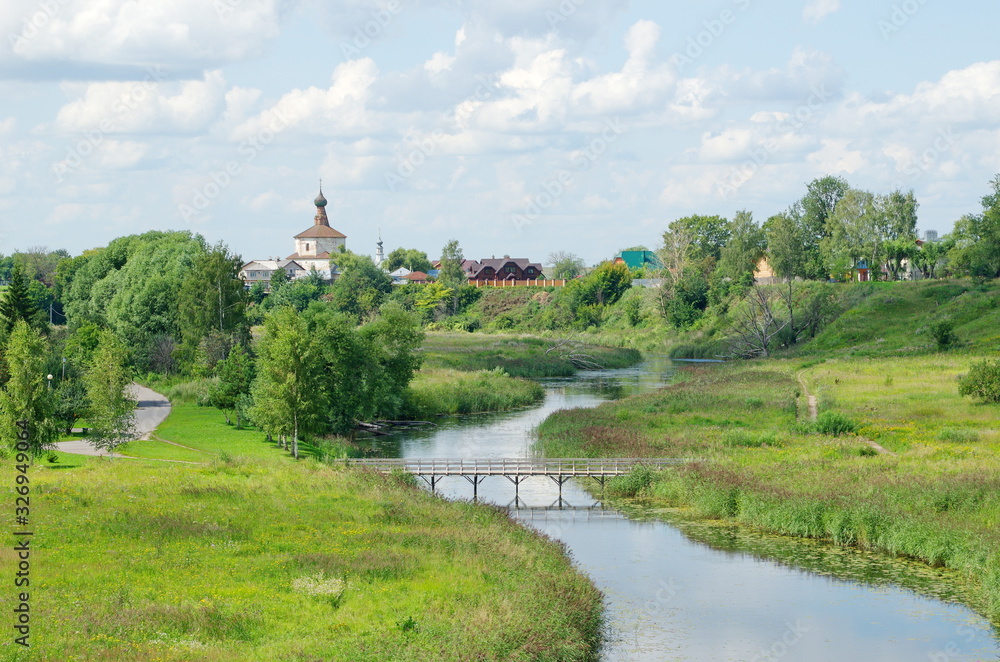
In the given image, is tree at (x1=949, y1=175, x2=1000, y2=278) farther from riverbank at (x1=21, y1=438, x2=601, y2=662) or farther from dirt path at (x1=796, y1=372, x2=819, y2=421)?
riverbank at (x1=21, y1=438, x2=601, y2=662)

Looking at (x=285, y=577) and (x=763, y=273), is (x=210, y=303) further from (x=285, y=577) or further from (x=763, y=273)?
(x=763, y=273)

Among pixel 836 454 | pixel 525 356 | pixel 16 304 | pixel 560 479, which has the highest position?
pixel 16 304

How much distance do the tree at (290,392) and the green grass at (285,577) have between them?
1148 centimetres

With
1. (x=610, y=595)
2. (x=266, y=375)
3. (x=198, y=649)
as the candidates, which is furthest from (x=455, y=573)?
(x=266, y=375)

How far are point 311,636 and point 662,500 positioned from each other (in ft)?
80.5

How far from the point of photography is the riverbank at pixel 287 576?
25688 mm

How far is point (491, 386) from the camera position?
3361 inches

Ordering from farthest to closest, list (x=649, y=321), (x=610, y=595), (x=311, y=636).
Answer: (x=649, y=321), (x=610, y=595), (x=311, y=636)

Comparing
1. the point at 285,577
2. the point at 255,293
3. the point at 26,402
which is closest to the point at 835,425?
the point at 285,577

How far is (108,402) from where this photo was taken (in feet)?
167

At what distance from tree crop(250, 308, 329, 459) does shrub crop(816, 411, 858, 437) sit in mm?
27539

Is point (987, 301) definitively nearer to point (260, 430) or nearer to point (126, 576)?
point (260, 430)

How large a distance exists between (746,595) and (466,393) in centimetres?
4704

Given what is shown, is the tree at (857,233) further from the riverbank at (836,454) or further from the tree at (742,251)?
the riverbank at (836,454)
